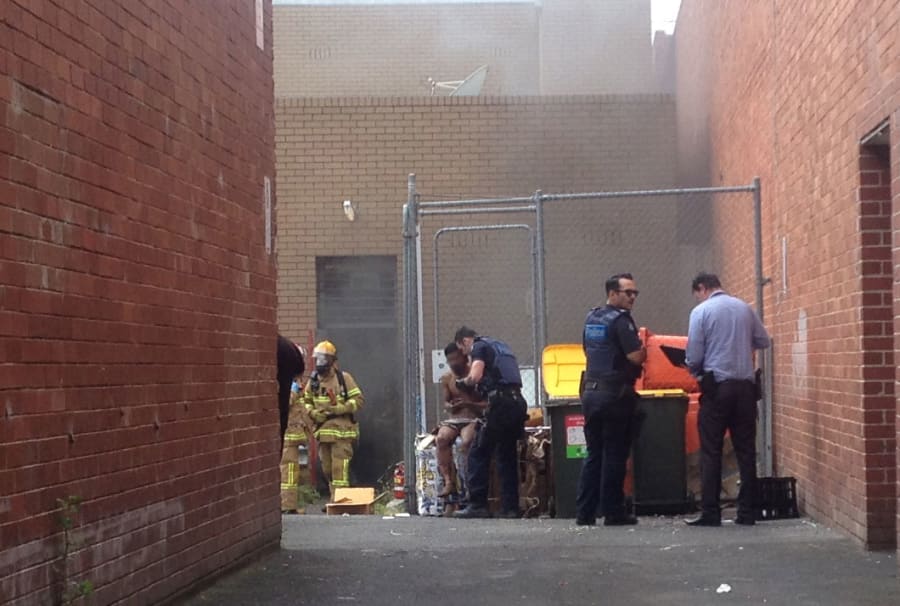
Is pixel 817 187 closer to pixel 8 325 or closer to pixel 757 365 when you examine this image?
pixel 757 365

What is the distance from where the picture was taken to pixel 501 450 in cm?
1199

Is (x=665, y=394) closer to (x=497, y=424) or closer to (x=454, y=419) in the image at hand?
(x=497, y=424)

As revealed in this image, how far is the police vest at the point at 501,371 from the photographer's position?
38.9 feet

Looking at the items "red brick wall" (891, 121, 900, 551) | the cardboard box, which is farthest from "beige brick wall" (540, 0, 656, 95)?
"red brick wall" (891, 121, 900, 551)

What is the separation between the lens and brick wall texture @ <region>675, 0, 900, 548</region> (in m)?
7.89

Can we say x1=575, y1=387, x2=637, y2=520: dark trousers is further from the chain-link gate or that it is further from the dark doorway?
the dark doorway

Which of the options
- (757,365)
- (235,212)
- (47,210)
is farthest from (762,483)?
(47,210)

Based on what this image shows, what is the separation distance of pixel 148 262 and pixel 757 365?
6.81m

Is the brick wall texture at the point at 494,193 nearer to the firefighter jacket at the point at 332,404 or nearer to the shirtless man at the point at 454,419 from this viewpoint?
the firefighter jacket at the point at 332,404

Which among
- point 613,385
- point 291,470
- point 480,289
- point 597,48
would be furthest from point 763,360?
point 597,48

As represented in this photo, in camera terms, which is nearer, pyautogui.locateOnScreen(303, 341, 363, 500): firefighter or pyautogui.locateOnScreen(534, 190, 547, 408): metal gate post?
pyautogui.locateOnScreen(534, 190, 547, 408): metal gate post

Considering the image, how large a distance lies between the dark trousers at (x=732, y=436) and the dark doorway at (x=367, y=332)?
7.61 m

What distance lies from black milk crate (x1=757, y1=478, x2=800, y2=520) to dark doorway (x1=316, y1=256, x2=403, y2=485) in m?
7.77

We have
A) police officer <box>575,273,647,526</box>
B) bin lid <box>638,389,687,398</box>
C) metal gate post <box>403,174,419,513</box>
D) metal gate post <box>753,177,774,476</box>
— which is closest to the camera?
police officer <box>575,273,647,526</box>
